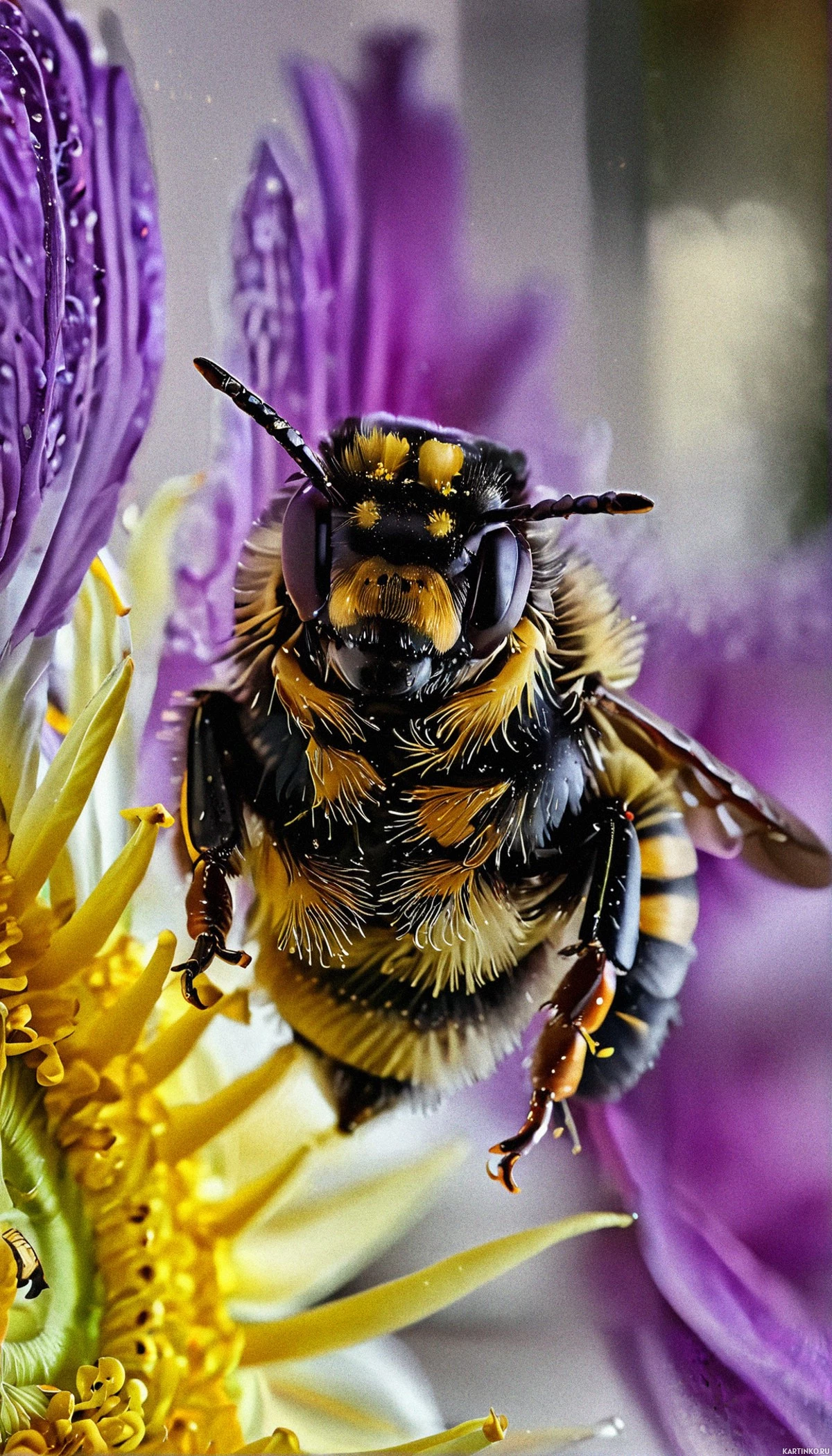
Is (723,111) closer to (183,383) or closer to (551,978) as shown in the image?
(183,383)

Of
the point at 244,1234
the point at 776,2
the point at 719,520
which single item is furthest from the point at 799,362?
the point at 244,1234

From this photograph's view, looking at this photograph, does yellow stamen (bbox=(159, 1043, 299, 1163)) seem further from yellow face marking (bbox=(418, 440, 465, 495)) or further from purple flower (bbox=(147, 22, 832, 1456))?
yellow face marking (bbox=(418, 440, 465, 495))

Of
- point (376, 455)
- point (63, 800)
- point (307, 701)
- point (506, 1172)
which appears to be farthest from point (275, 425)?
point (506, 1172)

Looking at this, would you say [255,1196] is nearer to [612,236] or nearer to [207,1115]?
[207,1115]

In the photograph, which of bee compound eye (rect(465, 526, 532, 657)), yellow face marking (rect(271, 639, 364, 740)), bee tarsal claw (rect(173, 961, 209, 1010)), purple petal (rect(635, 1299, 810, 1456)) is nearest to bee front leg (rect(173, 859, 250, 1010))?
bee tarsal claw (rect(173, 961, 209, 1010))

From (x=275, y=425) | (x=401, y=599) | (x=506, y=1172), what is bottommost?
(x=506, y=1172)
